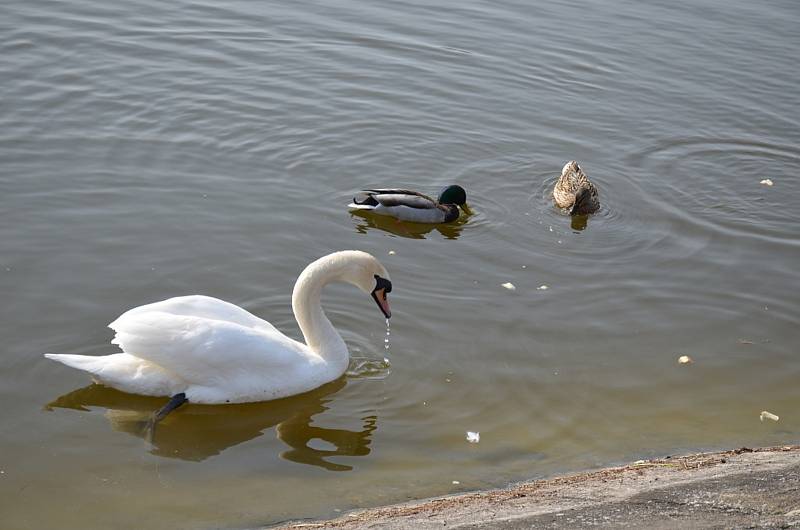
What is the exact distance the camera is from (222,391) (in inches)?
329

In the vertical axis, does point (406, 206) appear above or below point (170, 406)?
above

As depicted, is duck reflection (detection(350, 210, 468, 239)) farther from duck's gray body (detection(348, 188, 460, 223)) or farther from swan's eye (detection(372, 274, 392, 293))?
swan's eye (detection(372, 274, 392, 293))

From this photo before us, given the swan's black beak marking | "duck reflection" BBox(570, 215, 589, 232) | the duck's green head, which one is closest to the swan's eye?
the swan's black beak marking

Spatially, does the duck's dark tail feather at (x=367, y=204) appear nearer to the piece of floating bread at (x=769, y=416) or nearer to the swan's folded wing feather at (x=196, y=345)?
the swan's folded wing feather at (x=196, y=345)

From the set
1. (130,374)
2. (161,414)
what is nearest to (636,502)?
(161,414)

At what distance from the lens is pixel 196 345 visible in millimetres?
8180

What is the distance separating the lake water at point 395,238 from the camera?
7.86 meters

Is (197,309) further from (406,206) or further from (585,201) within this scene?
(585,201)

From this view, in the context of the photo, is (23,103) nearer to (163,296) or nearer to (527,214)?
(163,296)

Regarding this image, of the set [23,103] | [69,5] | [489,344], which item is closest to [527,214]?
[489,344]

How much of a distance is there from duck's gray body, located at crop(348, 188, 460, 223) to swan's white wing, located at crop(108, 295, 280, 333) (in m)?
3.89

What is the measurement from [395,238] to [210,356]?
4333 mm

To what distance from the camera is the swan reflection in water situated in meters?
7.89

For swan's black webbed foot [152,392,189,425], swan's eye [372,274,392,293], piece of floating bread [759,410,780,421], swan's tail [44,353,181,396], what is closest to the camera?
swan's black webbed foot [152,392,189,425]
